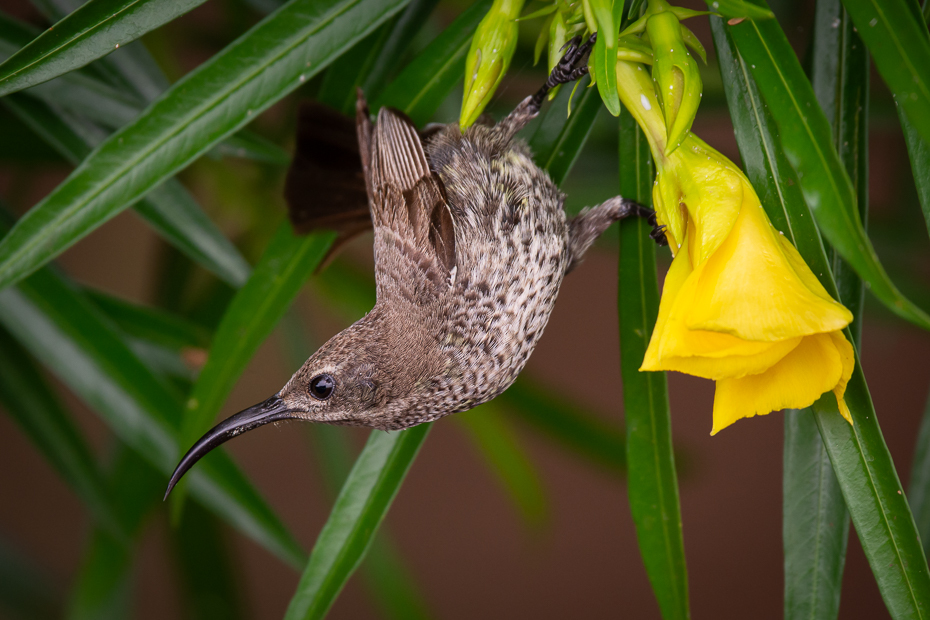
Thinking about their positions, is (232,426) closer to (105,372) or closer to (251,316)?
(251,316)

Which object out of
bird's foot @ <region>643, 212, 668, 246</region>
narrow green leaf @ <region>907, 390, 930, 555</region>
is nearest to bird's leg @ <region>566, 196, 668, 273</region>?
bird's foot @ <region>643, 212, 668, 246</region>

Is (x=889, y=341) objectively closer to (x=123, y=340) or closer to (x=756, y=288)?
(x=756, y=288)

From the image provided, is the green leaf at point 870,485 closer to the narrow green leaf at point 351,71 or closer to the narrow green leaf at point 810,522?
the narrow green leaf at point 810,522

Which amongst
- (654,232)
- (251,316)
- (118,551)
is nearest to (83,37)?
(251,316)

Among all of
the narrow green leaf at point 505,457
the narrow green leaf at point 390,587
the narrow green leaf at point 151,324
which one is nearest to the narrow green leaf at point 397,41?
the narrow green leaf at point 151,324

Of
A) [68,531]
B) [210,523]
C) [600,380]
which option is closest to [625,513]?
[600,380]

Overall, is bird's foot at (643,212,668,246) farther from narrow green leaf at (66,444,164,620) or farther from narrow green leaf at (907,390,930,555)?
narrow green leaf at (66,444,164,620)
